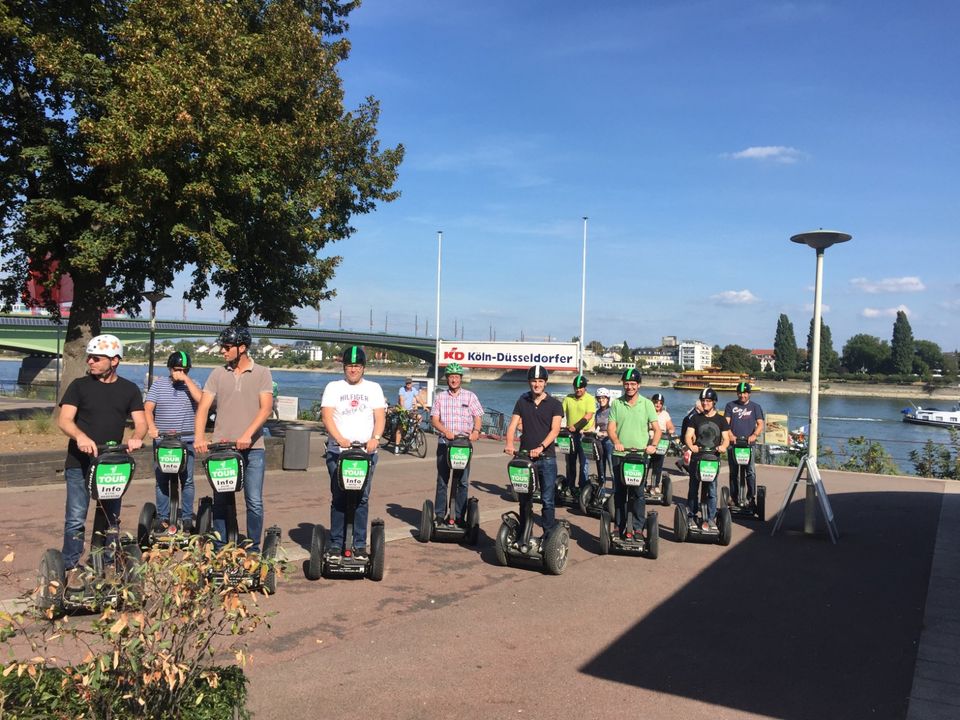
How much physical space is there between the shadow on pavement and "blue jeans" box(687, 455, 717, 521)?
512 millimetres

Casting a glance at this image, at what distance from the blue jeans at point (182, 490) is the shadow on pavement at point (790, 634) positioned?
4495mm

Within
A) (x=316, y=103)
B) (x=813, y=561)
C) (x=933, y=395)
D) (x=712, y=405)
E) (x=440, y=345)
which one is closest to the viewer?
(x=813, y=561)

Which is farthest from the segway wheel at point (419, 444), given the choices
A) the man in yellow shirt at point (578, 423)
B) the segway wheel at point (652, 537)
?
the segway wheel at point (652, 537)

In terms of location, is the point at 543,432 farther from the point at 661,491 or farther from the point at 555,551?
the point at 661,491

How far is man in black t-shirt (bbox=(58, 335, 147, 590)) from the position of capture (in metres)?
5.26

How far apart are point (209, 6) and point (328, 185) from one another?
3670 millimetres

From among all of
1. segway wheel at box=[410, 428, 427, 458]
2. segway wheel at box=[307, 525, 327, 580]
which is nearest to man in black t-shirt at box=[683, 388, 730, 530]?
segway wheel at box=[307, 525, 327, 580]

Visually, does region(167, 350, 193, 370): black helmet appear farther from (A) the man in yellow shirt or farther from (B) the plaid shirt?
(A) the man in yellow shirt

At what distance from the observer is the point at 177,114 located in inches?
436

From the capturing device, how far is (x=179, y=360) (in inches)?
297

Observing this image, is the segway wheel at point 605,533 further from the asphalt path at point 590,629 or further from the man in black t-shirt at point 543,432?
the man in black t-shirt at point 543,432

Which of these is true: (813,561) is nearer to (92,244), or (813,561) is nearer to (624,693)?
(624,693)

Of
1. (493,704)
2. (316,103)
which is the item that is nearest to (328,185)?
(316,103)

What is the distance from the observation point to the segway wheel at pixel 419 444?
55.4 feet
